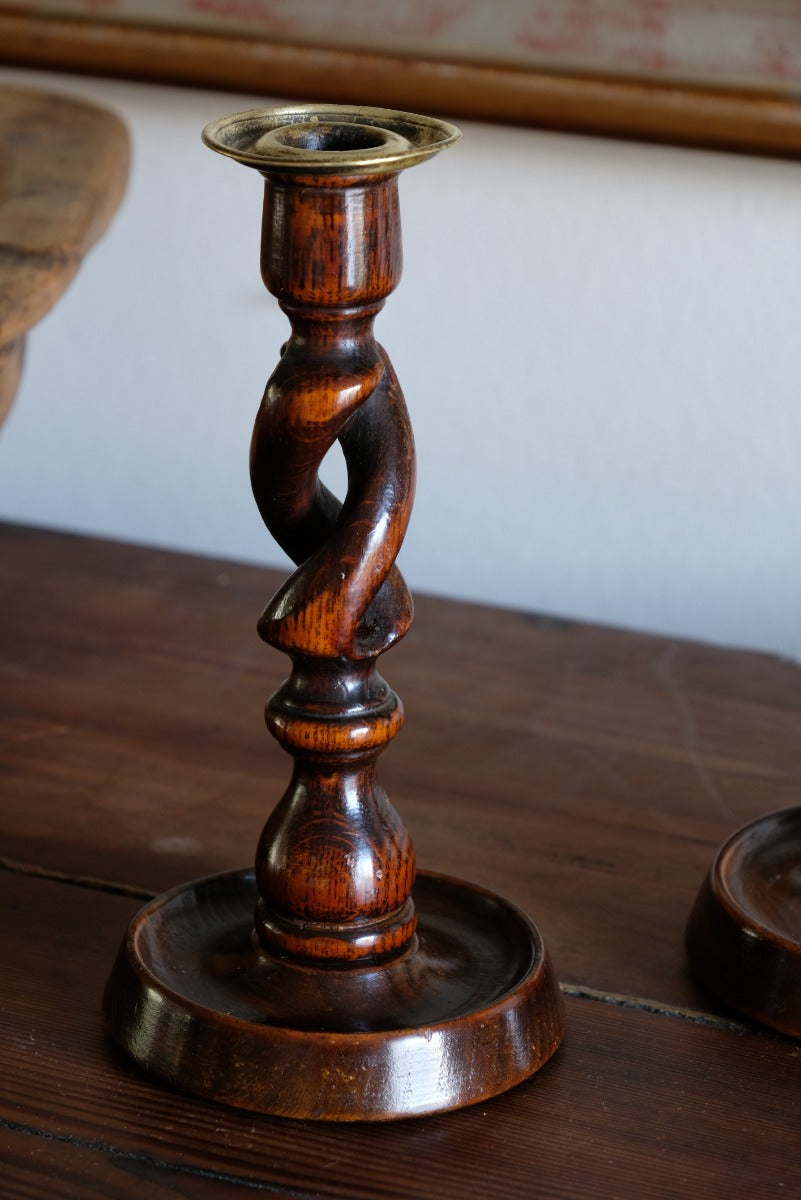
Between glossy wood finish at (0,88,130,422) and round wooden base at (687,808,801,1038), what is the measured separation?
1.28 ft

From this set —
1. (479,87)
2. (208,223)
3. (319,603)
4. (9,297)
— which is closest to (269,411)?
(319,603)

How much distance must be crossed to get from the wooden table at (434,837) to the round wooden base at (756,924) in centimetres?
1

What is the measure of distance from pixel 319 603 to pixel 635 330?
68cm

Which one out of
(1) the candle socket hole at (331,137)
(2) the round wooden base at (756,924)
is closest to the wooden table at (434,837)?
(2) the round wooden base at (756,924)

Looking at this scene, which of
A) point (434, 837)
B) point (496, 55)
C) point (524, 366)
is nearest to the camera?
point (434, 837)

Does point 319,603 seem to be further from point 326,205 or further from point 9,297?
point 9,297

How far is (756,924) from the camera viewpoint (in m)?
0.51

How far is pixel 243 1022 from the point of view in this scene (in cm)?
44

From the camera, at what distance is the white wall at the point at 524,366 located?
104 cm

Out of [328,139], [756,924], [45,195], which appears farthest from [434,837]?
[45,195]

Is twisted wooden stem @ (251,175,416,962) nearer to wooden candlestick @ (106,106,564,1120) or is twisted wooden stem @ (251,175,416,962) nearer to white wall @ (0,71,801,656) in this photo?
wooden candlestick @ (106,106,564,1120)

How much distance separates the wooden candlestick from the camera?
1.42 ft

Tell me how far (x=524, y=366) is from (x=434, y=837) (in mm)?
536

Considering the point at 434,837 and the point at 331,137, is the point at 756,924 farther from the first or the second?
the point at 331,137
